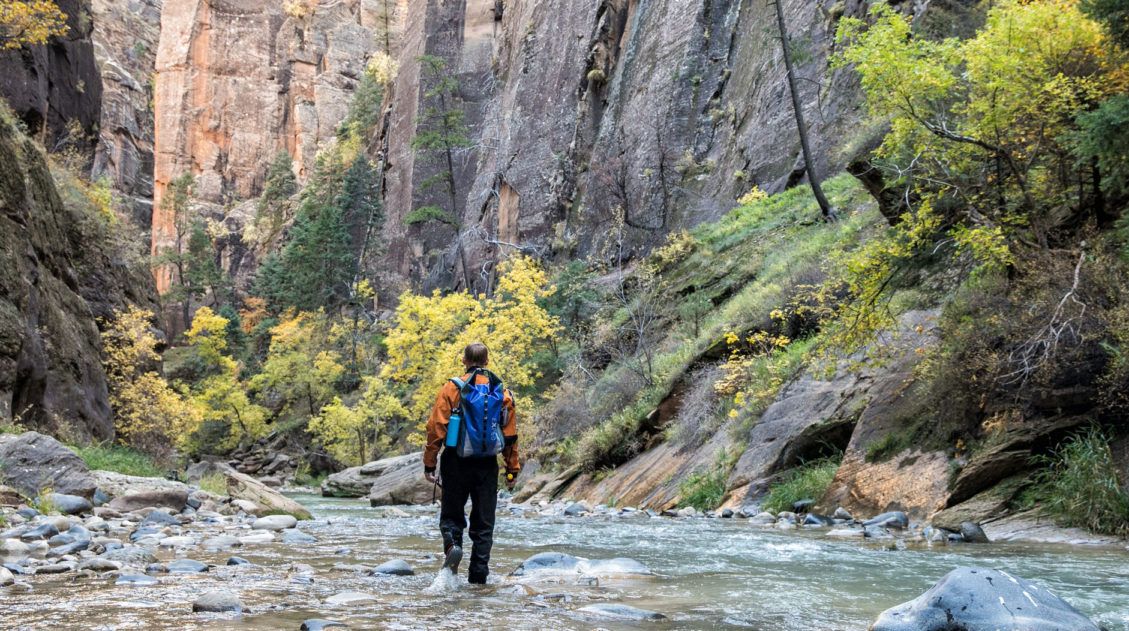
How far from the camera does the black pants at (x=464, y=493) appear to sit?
641cm

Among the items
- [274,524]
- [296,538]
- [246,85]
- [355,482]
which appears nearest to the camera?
[296,538]

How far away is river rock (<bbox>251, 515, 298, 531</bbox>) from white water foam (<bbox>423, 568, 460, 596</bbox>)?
5873 mm

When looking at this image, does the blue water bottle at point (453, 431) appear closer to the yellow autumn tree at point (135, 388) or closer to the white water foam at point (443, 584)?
the white water foam at point (443, 584)

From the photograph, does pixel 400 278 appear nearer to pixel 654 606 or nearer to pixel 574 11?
pixel 574 11

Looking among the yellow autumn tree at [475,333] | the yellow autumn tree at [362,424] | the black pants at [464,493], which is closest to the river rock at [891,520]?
the black pants at [464,493]

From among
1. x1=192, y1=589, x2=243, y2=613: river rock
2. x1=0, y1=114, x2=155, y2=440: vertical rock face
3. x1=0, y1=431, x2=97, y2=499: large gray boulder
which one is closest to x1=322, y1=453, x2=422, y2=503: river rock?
x1=0, y1=114, x2=155, y2=440: vertical rock face

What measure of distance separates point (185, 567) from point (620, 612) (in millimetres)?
3745

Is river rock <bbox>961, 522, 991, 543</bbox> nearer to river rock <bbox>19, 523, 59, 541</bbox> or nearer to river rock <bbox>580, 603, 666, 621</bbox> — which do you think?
river rock <bbox>580, 603, 666, 621</bbox>

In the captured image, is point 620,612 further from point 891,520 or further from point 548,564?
point 891,520

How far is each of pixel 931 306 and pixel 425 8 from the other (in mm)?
53822

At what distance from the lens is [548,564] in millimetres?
6816

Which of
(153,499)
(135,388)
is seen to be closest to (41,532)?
(153,499)

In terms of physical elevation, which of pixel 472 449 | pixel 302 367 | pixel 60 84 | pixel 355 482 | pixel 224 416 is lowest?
pixel 224 416

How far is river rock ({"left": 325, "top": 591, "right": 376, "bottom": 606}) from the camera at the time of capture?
5.10m
